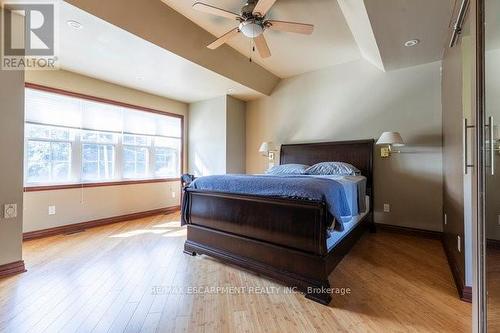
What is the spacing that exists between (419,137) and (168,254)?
3.82 meters

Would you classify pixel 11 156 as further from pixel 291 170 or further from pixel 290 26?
pixel 291 170

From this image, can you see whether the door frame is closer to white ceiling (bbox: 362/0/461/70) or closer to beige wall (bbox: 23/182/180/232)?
white ceiling (bbox: 362/0/461/70)

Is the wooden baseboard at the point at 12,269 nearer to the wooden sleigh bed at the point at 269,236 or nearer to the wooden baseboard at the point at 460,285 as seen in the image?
the wooden sleigh bed at the point at 269,236

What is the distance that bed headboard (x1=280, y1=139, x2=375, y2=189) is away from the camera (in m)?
3.78

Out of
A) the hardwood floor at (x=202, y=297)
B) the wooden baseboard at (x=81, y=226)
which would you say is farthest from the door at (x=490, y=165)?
the wooden baseboard at (x=81, y=226)

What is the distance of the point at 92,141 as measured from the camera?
13.3 ft

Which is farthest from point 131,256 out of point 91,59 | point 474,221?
point 474,221

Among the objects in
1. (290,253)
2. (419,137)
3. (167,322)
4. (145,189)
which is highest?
(419,137)

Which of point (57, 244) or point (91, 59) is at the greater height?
point (91, 59)

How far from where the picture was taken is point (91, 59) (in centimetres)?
331

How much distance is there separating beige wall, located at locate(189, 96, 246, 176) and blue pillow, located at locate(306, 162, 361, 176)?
190cm

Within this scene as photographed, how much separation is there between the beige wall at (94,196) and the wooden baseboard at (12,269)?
1267mm

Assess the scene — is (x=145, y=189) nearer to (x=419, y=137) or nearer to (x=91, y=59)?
(x=91, y=59)

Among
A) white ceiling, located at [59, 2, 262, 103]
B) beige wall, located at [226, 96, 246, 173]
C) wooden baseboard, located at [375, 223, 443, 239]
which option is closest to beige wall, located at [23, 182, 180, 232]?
beige wall, located at [226, 96, 246, 173]
